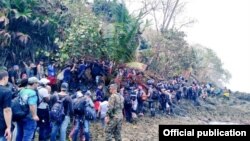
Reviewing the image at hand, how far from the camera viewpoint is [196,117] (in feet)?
67.5

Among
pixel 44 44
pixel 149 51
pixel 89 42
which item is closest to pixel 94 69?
pixel 89 42

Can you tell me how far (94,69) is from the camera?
15.5 metres

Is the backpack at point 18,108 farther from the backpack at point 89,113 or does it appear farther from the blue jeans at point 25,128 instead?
the backpack at point 89,113

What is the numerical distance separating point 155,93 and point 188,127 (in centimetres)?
1076

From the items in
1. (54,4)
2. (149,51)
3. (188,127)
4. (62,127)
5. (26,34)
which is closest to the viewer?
(188,127)

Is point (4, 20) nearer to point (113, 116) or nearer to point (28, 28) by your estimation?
point (28, 28)

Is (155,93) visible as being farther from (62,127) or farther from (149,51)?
(62,127)

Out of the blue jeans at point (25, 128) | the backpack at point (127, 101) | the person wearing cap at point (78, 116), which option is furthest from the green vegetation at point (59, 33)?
the blue jeans at point (25, 128)

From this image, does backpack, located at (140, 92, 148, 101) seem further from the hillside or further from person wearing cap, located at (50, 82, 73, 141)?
person wearing cap, located at (50, 82, 73, 141)

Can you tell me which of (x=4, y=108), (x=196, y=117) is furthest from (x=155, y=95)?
(x=4, y=108)

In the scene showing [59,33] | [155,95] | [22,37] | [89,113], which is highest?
[59,33]

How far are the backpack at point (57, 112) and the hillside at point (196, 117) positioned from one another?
2.85 metres

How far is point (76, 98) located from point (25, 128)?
2188mm

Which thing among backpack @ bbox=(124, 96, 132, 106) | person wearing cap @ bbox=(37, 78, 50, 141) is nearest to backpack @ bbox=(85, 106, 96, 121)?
person wearing cap @ bbox=(37, 78, 50, 141)
